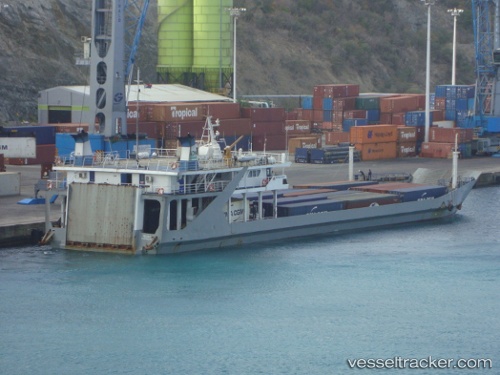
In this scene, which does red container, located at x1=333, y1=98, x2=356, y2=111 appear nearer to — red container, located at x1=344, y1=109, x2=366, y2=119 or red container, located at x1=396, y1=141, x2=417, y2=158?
red container, located at x1=344, y1=109, x2=366, y2=119

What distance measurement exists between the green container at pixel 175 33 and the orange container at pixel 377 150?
650 inches

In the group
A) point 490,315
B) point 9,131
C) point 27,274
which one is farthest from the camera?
point 9,131

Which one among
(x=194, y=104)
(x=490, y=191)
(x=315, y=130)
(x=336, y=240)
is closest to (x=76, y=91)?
(x=194, y=104)

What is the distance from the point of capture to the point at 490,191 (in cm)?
5766

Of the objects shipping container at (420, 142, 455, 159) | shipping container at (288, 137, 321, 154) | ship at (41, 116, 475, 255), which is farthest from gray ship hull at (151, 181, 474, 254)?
shipping container at (288, 137, 321, 154)

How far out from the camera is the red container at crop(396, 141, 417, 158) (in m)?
67.4

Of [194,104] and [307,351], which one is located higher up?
[194,104]

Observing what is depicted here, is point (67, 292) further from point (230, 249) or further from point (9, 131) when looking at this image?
point (9, 131)

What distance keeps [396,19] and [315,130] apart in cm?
4257

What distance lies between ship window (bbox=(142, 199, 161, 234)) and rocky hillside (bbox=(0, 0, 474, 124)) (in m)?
32.7

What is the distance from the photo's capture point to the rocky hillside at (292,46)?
74.4m

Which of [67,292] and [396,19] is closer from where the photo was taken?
[67,292]

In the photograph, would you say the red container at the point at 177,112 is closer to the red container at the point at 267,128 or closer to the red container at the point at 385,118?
the red container at the point at 267,128

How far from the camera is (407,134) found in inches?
2667
